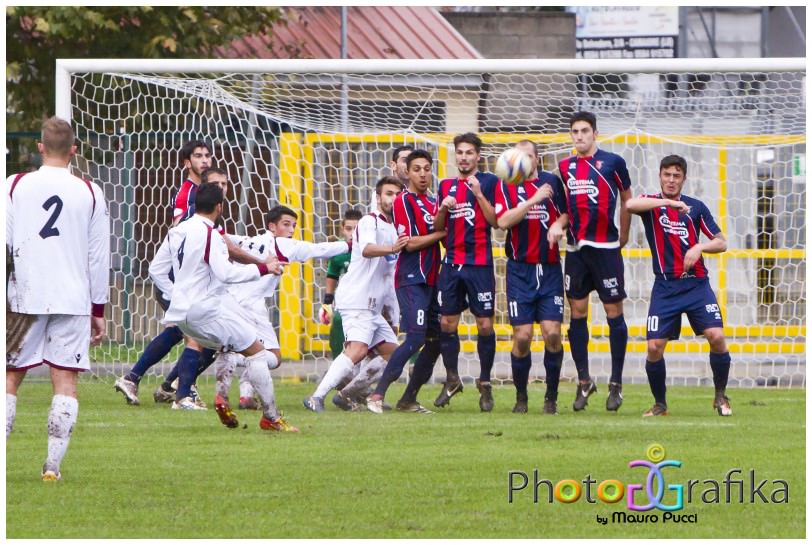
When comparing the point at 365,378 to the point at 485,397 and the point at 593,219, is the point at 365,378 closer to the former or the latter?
the point at 485,397

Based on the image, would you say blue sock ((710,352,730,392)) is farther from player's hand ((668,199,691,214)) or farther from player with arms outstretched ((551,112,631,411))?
player's hand ((668,199,691,214))

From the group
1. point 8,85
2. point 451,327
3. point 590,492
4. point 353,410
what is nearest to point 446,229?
point 451,327

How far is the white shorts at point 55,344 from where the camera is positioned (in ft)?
26.3

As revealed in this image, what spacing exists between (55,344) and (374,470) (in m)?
1.81

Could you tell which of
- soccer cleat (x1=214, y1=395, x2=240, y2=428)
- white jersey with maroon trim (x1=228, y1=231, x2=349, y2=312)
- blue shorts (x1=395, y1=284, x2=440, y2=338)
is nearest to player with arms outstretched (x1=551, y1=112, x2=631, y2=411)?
blue shorts (x1=395, y1=284, x2=440, y2=338)

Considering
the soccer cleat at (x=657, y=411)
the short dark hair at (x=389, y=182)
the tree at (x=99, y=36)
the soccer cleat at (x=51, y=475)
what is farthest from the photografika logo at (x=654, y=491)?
the tree at (x=99, y=36)

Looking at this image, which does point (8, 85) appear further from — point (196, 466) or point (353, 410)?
point (196, 466)

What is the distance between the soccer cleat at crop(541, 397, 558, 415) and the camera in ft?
38.1

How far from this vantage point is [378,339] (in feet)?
39.8

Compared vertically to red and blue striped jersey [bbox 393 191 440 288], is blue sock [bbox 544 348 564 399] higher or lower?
lower

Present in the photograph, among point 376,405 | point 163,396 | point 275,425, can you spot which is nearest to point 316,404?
point 376,405

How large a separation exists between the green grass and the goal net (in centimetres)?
395

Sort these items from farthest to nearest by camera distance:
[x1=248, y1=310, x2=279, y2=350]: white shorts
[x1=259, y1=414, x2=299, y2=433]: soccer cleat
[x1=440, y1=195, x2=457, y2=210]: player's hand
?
[x1=248, y1=310, x2=279, y2=350]: white shorts → [x1=440, y1=195, x2=457, y2=210]: player's hand → [x1=259, y1=414, x2=299, y2=433]: soccer cleat

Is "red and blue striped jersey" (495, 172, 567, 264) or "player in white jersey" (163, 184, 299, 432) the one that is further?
"red and blue striped jersey" (495, 172, 567, 264)
